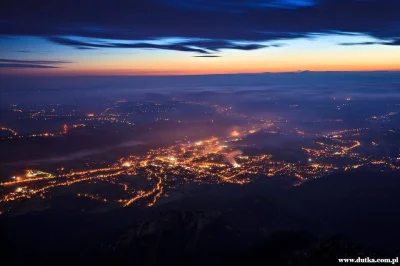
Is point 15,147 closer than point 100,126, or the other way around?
point 15,147

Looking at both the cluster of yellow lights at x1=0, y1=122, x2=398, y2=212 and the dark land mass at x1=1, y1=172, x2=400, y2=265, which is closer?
the dark land mass at x1=1, y1=172, x2=400, y2=265

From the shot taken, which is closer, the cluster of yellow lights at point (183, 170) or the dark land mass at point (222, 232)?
the dark land mass at point (222, 232)

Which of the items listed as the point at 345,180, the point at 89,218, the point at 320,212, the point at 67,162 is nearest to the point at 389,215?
the point at 320,212

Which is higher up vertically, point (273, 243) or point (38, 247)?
point (273, 243)

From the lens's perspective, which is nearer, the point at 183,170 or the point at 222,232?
the point at 222,232

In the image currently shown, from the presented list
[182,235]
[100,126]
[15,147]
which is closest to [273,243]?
Answer: [182,235]

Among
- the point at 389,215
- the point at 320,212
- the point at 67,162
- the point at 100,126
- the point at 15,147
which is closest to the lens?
the point at 389,215

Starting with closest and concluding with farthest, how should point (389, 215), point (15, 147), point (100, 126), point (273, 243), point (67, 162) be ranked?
point (273, 243)
point (389, 215)
point (67, 162)
point (15, 147)
point (100, 126)

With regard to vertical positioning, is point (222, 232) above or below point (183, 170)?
above

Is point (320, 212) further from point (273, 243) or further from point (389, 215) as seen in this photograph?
point (273, 243)
